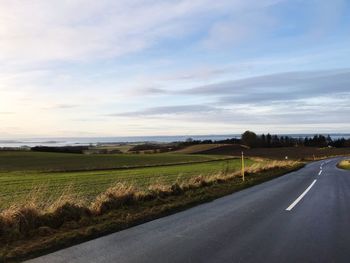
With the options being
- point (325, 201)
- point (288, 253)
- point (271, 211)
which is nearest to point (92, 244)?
point (288, 253)

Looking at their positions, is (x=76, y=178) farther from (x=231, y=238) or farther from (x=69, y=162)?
(x=69, y=162)

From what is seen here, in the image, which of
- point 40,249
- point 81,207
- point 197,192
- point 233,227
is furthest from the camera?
point 197,192

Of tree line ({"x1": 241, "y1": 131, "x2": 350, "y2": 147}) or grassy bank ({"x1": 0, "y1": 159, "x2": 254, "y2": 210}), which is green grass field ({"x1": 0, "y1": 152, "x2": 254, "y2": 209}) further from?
tree line ({"x1": 241, "y1": 131, "x2": 350, "y2": 147})

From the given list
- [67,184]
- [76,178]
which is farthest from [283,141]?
[67,184]

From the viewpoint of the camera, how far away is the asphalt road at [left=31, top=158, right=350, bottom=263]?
7.03 m

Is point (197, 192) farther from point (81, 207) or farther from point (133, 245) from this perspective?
point (133, 245)

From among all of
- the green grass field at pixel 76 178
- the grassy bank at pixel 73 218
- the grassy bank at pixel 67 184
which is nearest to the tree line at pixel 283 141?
the green grass field at pixel 76 178

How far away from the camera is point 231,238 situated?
8.42m

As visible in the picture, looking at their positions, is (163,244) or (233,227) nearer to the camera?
(163,244)

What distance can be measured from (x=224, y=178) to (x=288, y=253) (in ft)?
55.9

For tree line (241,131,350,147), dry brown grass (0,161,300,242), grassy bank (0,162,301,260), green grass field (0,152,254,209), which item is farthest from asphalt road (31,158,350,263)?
tree line (241,131,350,147)

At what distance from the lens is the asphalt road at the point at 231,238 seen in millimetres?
7031

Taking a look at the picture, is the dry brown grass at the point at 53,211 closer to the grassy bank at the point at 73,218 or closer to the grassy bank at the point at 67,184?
the grassy bank at the point at 73,218

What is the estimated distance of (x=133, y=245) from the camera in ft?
25.7
